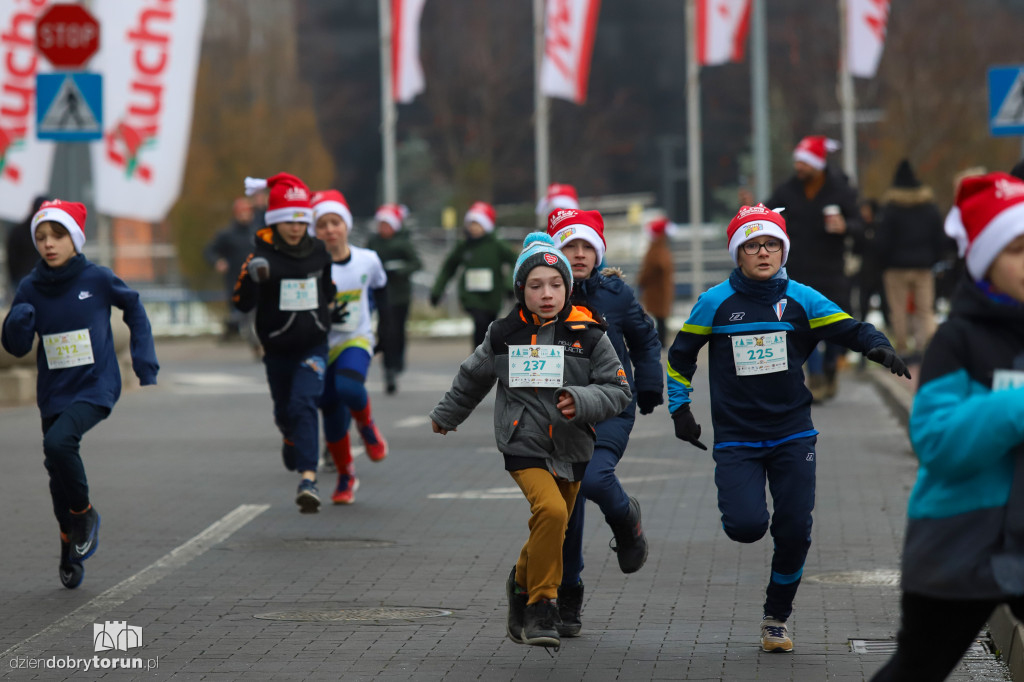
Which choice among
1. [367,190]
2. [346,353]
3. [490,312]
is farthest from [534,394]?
[367,190]

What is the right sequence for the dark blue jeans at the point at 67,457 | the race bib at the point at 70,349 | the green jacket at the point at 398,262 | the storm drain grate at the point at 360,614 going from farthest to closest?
1. the green jacket at the point at 398,262
2. the race bib at the point at 70,349
3. the dark blue jeans at the point at 67,457
4. the storm drain grate at the point at 360,614

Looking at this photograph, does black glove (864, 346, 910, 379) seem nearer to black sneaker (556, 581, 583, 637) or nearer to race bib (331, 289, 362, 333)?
black sneaker (556, 581, 583, 637)

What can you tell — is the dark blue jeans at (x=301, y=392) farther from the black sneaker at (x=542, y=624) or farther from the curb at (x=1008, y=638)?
the curb at (x=1008, y=638)

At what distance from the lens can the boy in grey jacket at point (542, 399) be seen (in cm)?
657

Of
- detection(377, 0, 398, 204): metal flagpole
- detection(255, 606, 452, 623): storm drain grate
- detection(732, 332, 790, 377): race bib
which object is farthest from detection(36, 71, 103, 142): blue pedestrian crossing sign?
detection(377, 0, 398, 204): metal flagpole

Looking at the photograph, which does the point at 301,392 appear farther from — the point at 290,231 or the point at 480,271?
the point at 480,271

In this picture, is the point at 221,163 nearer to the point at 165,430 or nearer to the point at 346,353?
the point at 165,430

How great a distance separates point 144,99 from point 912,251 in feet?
28.3

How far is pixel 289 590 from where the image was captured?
26.9ft

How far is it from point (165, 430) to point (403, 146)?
109ft

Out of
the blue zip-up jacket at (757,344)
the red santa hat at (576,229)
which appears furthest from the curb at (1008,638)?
the red santa hat at (576,229)

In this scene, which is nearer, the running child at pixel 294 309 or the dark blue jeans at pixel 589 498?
the dark blue jeans at pixel 589 498

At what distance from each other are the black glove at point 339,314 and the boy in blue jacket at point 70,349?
249cm

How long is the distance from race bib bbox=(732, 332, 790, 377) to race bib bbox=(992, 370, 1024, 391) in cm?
246
